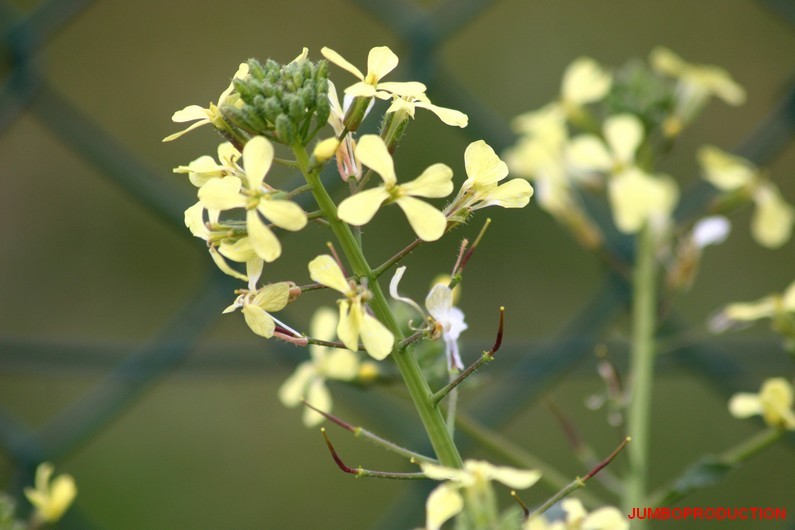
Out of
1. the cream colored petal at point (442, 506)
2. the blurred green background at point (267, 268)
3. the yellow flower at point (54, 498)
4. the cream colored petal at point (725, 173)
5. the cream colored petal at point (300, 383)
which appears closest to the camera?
the cream colored petal at point (442, 506)

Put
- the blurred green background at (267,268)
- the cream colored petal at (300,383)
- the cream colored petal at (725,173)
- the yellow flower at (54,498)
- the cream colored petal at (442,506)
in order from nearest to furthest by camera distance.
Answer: the cream colored petal at (442,506) → the yellow flower at (54,498) → the cream colored petal at (300,383) → the cream colored petal at (725,173) → the blurred green background at (267,268)

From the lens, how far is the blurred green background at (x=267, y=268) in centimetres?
137

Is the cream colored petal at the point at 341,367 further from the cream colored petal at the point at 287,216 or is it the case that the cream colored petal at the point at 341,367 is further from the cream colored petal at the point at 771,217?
the cream colored petal at the point at 771,217

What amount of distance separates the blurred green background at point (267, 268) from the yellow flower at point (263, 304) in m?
0.89

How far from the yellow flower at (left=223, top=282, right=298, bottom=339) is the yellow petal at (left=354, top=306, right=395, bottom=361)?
33 millimetres

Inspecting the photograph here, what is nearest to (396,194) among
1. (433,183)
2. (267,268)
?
(433,183)

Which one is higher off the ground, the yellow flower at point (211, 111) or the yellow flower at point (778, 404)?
the yellow flower at point (211, 111)

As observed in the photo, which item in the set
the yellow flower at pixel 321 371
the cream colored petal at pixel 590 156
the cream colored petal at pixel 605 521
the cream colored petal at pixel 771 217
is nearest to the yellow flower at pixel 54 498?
the yellow flower at pixel 321 371

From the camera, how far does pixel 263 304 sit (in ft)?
1.09

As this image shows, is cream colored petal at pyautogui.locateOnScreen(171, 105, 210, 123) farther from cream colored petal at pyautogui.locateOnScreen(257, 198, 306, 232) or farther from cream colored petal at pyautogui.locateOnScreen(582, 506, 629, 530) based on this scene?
cream colored petal at pyautogui.locateOnScreen(582, 506, 629, 530)

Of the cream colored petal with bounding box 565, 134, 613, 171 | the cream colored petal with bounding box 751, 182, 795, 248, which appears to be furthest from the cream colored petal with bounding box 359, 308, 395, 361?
the cream colored petal with bounding box 751, 182, 795, 248

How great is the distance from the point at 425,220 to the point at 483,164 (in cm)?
4

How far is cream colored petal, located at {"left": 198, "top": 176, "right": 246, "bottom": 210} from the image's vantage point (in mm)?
314

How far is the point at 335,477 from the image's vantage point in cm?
139
